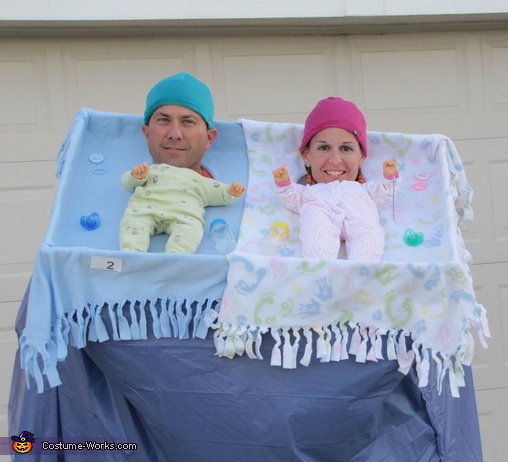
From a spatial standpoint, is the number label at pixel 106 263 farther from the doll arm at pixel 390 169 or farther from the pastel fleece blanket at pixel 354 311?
the doll arm at pixel 390 169

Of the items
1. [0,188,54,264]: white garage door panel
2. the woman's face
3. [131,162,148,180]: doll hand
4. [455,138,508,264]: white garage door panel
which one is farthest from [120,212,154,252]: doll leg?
[455,138,508,264]: white garage door panel

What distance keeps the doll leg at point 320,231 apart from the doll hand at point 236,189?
188 millimetres

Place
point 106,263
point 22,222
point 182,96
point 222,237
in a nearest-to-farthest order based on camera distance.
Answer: point 106,263 → point 222,237 → point 182,96 → point 22,222

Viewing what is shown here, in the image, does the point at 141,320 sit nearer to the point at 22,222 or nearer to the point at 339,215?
the point at 339,215

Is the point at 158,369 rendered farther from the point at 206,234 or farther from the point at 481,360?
the point at 481,360

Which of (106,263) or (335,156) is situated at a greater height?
(335,156)

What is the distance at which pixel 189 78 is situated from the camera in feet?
7.20

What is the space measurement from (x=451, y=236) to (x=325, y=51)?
1.87 meters

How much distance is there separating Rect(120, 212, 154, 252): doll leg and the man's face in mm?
250

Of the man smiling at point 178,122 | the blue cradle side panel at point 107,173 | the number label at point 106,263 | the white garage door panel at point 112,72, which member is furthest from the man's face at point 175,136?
the white garage door panel at point 112,72

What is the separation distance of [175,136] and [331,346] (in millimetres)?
778

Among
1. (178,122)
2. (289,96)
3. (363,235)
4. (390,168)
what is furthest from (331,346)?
(289,96)

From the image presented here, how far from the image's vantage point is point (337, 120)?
84.7 inches

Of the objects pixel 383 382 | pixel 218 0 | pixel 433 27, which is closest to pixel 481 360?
pixel 433 27
